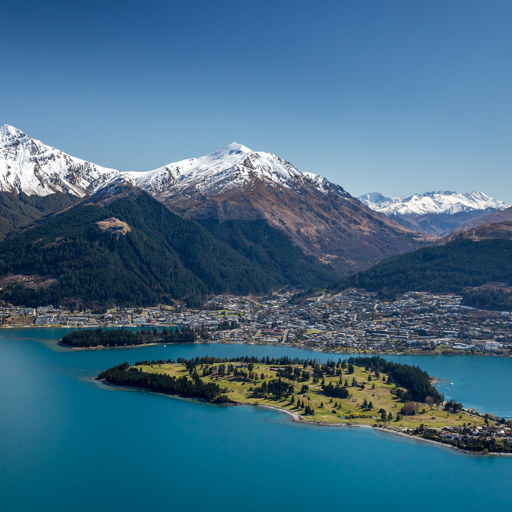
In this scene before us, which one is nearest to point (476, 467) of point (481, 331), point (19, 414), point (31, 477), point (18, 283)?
point (31, 477)

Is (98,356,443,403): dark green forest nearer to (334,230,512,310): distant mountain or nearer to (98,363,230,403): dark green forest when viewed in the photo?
(98,363,230,403): dark green forest

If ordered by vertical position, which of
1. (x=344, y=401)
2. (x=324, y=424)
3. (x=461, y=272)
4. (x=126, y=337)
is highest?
(x=461, y=272)

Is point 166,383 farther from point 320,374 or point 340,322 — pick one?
point 340,322

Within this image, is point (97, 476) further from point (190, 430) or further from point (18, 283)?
point (18, 283)

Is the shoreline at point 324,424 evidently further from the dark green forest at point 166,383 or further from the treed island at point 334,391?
the dark green forest at point 166,383

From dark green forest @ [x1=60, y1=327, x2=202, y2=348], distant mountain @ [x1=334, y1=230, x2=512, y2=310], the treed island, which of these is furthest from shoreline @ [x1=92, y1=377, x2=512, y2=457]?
distant mountain @ [x1=334, y1=230, x2=512, y2=310]

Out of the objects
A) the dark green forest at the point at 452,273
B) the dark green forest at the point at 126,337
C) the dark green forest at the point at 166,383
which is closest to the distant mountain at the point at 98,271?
the dark green forest at the point at 126,337

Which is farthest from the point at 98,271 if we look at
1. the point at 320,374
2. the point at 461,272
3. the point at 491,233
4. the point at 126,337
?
the point at 491,233
